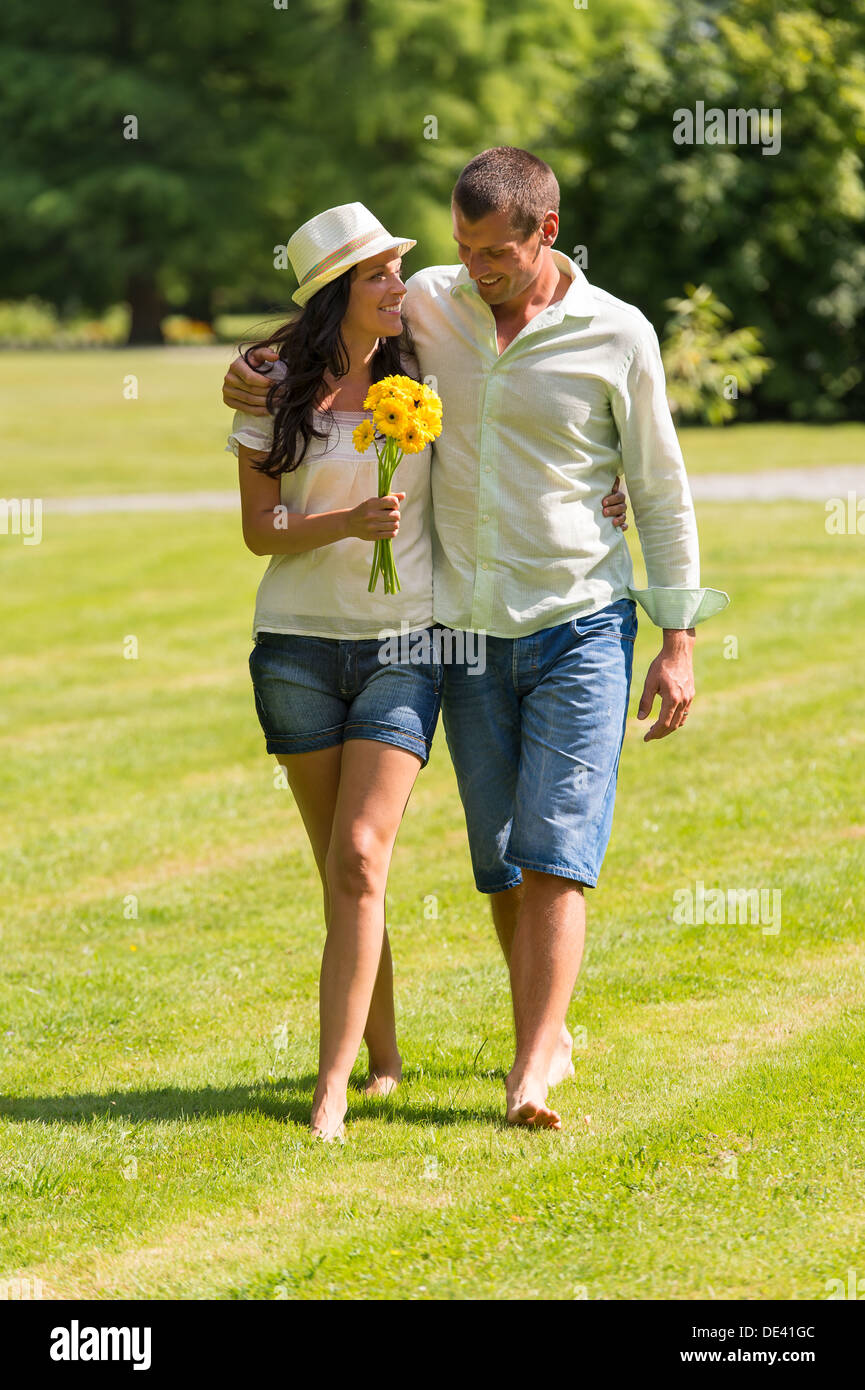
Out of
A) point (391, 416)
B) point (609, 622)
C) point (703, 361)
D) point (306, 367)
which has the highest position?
point (703, 361)

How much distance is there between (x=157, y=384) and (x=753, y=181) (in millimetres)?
11526

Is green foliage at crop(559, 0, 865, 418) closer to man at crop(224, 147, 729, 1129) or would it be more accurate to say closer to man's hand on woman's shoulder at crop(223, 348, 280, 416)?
man at crop(224, 147, 729, 1129)

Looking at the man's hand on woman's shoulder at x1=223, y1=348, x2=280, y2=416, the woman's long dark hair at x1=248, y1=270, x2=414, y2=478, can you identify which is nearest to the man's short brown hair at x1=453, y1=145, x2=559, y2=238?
the woman's long dark hair at x1=248, y1=270, x2=414, y2=478

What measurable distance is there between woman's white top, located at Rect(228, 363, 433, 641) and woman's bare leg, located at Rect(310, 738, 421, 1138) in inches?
11.7

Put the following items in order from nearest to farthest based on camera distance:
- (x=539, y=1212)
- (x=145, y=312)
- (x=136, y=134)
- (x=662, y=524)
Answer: (x=539, y=1212) < (x=662, y=524) < (x=136, y=134) < (x=145, y=312)

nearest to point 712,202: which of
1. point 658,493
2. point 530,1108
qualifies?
point 658,493

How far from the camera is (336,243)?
394cm

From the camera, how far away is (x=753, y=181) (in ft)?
80.6

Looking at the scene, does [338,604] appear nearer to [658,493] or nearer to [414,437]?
[414,437]

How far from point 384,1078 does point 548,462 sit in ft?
5.27

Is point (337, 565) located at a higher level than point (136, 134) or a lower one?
lower

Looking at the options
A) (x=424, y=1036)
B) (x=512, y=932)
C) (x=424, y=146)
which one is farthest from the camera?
(x=424, y=146)

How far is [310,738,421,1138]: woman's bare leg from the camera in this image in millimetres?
3926

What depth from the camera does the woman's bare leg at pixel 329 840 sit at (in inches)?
160
